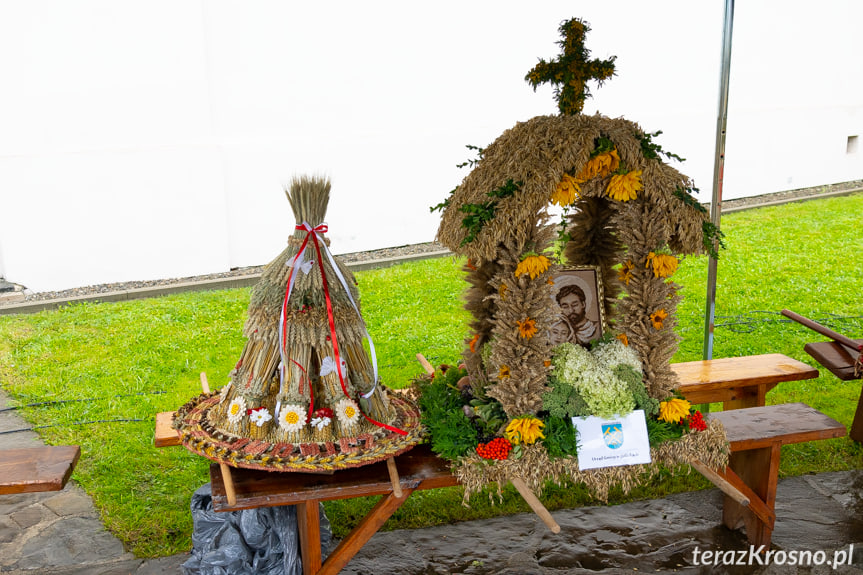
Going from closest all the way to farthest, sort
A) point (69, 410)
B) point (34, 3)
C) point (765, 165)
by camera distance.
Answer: point (69, 410), point (34, 3), point (765, 165)

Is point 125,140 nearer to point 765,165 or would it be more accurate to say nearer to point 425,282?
point 425,282

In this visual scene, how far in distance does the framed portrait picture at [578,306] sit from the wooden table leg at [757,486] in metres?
1.17

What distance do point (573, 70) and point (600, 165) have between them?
1.34 feet

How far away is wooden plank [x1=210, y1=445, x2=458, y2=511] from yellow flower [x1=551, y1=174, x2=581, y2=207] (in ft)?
3.93

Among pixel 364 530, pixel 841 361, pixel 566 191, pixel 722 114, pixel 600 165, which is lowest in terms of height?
pixel 364 530

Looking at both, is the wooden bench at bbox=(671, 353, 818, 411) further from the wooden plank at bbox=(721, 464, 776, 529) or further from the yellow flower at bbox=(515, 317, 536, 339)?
the yellow flower at bbox=(515, 317, 536, 339)

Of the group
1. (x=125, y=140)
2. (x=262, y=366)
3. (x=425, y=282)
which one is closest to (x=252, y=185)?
(x=125, y=140)

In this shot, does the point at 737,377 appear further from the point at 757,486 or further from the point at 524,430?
the point at 524,430

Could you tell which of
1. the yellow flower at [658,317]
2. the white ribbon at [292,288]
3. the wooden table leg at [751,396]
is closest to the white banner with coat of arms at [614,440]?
the yellow flower at [658,317]

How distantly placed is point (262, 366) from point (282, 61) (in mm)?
6024

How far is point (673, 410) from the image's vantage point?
323 centimetres

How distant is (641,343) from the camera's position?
3.27 metres

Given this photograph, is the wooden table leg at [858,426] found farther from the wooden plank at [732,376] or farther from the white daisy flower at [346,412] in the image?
the white daisy flower at [346,412]

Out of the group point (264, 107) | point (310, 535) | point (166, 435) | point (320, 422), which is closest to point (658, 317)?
point (320, 422)
